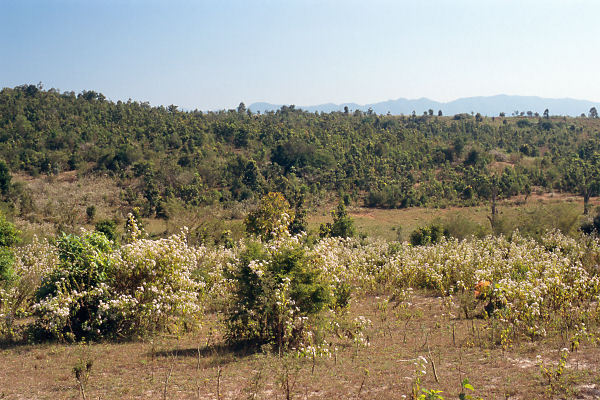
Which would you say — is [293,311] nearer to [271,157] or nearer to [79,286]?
[79,286]

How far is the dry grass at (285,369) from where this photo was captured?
6.27 m

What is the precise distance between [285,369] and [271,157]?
4767 cm

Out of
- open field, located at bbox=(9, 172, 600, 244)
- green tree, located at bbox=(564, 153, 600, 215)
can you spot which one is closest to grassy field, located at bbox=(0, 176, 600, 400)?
open field, located at bbox=(9, 172, 600, 244)

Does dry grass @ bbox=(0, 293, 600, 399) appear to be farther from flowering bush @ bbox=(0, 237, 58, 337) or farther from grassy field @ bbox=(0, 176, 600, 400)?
flowering bush @ bbox=(0, 237, 58, 337)

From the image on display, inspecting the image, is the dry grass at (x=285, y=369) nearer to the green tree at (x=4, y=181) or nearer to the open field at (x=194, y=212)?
the open field at (x=194, y=212)

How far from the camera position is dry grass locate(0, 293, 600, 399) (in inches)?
247

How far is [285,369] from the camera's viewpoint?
686cm

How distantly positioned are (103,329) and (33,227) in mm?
23016

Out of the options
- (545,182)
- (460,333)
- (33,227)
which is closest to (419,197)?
(545,182)

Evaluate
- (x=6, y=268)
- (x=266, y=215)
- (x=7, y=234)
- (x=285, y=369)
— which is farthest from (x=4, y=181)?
(x=285, y=369)

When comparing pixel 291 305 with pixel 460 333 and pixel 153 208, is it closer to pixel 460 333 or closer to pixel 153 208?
pixel 460 333

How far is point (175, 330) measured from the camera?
376 inches

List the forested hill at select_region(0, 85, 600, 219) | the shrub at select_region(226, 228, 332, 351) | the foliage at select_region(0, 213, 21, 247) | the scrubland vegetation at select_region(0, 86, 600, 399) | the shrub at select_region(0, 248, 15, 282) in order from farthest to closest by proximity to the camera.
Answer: the forested hill at select_region(0, 85, 600, 219) < the foliage at select_region(0, 213, 21, 247) < the shrub at select_region(0, 248, 15, 282) < the shrub at select_region(226, 228, 332, 351) < the scrubland vegetation at select_region(0, 86, 600, 399)

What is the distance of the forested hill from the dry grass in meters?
31.1
